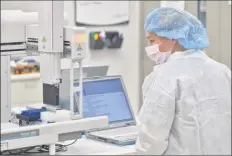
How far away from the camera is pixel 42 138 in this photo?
7.37 ft

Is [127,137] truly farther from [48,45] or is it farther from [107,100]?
[48,45]

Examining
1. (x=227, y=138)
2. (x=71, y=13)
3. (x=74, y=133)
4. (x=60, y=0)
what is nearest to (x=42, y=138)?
(x=74, y=133)

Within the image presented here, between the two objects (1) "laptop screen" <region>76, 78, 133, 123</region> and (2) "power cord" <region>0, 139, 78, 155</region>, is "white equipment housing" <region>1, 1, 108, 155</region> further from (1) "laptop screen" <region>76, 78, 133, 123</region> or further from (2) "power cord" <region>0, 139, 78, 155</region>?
(1) "laptop screen" <region>76, 78, 133, 123</region>

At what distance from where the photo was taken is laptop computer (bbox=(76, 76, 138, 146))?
2.68 m

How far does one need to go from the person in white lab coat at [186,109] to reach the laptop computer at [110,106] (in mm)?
444

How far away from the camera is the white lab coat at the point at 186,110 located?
216 cm

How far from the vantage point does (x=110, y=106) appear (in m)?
2.76

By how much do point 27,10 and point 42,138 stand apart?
1.95 ft

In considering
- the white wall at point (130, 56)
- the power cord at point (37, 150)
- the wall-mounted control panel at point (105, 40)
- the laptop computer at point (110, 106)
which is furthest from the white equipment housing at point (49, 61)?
the white wall at point (130, 56)

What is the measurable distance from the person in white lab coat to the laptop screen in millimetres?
Result: 517

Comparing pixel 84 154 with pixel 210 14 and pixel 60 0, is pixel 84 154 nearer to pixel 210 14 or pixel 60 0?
pixel 60 0

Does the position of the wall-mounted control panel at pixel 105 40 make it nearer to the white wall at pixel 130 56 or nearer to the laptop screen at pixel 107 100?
the white wall at pixel 130 56

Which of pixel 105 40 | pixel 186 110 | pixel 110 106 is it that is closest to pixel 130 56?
pixel 105 40

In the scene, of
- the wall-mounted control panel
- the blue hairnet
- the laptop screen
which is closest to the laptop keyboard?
the laptop screen
